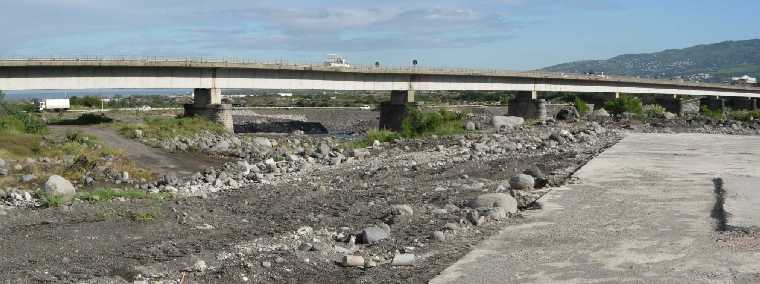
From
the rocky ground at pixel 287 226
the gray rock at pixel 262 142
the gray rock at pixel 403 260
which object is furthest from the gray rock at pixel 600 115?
the gray rock at pixel 403 260

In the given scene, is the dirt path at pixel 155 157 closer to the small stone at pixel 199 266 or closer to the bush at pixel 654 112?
the small stone at pixel 199 266

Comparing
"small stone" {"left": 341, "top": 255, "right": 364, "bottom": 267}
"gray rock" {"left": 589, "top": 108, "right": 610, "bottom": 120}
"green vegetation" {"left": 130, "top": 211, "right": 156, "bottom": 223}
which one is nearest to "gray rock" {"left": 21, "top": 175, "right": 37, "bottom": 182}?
"green vegetation" {"left": 130, "top": 211, "right": 156, "bottom": 223}

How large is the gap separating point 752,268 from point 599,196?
6556mm

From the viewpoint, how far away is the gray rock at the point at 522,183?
1855 cm

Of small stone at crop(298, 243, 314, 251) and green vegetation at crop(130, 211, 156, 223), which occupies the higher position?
small stone at crop(298, 243, 314, 251)

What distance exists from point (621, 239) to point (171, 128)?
38337 millimetres

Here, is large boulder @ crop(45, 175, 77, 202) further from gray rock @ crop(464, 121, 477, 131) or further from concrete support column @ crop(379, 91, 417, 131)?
concrete support column @ crop(379, 91, 417, 131)

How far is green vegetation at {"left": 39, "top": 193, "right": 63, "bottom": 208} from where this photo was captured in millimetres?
17827

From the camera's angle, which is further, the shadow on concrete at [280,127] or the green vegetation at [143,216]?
the shadow on concrete at [280,127]

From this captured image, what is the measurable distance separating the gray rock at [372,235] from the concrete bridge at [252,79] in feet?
124

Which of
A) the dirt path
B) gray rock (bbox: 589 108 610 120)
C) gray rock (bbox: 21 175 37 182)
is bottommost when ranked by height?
the dirt path

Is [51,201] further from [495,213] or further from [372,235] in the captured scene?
[495,213]

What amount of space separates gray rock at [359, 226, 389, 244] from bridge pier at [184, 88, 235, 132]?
40016 millimetres

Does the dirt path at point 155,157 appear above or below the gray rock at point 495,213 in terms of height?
below
